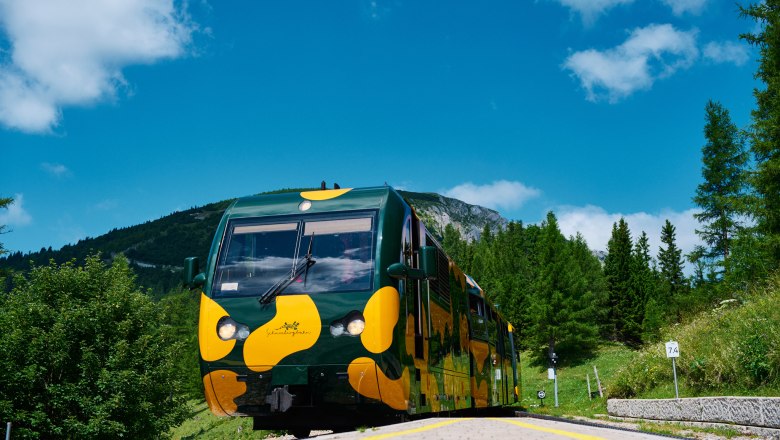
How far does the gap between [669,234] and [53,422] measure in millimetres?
90617

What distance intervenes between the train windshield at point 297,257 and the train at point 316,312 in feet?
0.05

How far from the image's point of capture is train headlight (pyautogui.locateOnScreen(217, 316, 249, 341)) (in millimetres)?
9016

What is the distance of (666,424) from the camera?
46.6 ft

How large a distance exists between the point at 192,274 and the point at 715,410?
1035cm

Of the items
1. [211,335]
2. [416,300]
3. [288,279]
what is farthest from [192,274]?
[416,300]

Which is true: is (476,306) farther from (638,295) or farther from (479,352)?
(638,295)

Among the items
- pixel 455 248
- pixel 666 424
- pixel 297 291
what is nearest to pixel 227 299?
pixel 297 291

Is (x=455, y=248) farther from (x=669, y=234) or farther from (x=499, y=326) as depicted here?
(x=499, y=326)

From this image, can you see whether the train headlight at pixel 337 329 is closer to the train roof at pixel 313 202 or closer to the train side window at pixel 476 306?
the train roof at pixel 313 202

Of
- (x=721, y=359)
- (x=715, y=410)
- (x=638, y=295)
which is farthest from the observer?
(x=638, y=295)

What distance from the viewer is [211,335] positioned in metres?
9.13

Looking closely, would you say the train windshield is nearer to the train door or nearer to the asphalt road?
the train door

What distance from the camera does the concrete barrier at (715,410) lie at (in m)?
10.7

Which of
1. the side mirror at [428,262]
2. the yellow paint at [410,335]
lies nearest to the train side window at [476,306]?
the yellow paint at [410,335]
